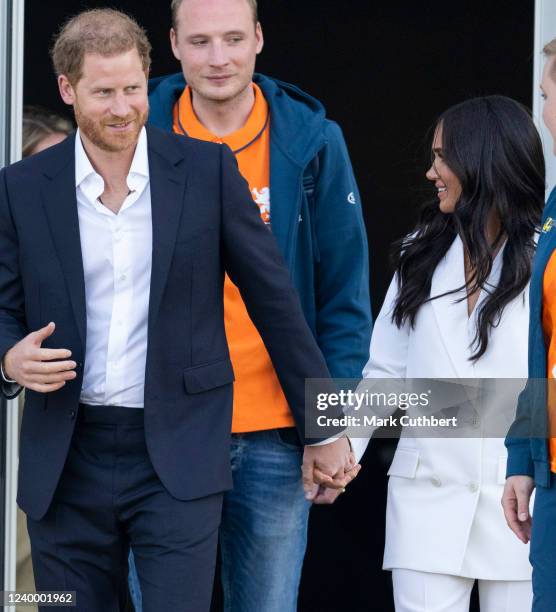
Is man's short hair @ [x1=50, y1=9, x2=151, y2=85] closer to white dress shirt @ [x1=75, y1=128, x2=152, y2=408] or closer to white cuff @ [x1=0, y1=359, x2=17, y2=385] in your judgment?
white dress shirt @ [x1=75, y1=128, x2=152, y2=408]

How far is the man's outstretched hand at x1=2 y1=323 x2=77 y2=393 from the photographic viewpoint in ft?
8.73

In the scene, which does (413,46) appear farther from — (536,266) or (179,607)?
(179,607)

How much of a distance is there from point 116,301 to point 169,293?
0.11 metres

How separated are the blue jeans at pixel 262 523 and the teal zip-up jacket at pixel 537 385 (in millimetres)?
691

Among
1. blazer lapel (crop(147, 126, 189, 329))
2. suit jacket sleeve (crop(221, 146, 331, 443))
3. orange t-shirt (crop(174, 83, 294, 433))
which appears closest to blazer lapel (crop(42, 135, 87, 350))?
blazer lapel (crop(147, 126, 189, 329))

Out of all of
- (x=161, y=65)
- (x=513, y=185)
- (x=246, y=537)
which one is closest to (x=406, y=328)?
(x=513, y=185)

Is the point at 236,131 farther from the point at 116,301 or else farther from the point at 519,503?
the point at 519,503

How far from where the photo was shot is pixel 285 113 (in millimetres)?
3408

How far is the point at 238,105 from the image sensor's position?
337cm

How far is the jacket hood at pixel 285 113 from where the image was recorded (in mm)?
3324

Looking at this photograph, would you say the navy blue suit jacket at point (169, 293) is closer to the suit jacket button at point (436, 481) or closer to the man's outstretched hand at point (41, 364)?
the man's outstretched hand at point (41, 364)

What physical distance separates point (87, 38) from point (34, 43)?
225 centimetres

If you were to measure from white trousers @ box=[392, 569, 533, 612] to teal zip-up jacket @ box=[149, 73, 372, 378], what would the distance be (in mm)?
556

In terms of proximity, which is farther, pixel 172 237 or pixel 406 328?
pixel 406 328
